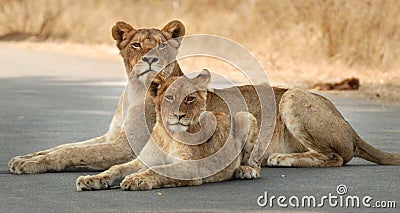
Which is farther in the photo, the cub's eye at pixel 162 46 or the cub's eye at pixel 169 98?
the cub's eye at pixel 162 46

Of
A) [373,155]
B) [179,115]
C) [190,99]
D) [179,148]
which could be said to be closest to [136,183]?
[179,148]

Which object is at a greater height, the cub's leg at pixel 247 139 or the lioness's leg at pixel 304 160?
the cub's leg at pixel 247 139

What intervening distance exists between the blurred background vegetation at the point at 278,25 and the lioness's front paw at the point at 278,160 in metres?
13.5

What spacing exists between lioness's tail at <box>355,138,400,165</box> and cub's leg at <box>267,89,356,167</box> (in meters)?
0.08

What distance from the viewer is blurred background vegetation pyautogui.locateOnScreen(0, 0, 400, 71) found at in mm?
23609

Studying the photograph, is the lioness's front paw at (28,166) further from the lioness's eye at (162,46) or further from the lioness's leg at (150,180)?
the lioness's eye at (162,46)

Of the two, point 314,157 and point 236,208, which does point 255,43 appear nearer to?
point 314,157

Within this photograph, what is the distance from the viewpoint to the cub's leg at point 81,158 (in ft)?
29.5

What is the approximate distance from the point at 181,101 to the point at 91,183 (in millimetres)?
894

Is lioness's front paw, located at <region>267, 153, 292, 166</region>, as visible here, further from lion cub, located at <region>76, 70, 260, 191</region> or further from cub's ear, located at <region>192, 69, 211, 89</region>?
cub's ear, located at <region>192, 69, 211, 89</region>

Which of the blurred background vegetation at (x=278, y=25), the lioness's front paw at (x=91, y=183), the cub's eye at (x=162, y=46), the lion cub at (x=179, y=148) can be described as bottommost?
the blurred background vegetation at (x=278, y=25)

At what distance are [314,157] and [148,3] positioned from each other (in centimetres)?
3010

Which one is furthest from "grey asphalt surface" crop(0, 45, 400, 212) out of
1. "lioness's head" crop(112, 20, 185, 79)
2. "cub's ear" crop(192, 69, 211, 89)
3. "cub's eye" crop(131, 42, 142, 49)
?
"cub's eye" crop(131, 42, 142, 49)

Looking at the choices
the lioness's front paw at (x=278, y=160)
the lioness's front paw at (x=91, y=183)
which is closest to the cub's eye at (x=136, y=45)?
the lioness's front paw at (x=91, y=183)
